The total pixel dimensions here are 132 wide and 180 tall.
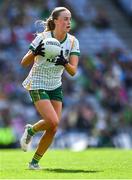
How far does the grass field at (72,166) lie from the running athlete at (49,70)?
557 mm

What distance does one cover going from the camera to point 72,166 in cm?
1280

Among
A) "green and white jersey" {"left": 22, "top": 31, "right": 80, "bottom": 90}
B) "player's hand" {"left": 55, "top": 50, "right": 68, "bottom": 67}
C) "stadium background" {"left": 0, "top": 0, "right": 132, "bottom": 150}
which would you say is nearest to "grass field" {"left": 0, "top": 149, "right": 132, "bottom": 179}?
"green and white jersey" {"left": 22, "top": 31, "right": 80, "bottom": 90}

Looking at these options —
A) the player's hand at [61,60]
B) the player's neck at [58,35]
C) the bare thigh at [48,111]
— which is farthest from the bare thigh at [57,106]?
the player's neck at [58,35]

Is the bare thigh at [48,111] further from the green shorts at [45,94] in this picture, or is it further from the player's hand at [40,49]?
the player's hand at [40,49]

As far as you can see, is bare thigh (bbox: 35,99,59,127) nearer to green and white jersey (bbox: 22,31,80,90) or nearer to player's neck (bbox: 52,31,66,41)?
green and white jersey (bbox: 22,31,80,90)

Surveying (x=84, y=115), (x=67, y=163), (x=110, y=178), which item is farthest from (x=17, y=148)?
(x=110, y=178)

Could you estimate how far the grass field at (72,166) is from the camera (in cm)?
1077

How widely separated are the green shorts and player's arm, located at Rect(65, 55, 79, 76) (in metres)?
0.39

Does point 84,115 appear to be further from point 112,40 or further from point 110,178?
point 110,178

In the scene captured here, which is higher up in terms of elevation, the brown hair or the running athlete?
the brown hair

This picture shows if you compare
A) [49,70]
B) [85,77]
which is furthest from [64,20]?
[85,77]

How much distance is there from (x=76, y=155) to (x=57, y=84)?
172 inches

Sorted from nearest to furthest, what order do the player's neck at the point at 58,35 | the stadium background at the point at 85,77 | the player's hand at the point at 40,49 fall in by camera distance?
the player's hand at the point at 40,49 → the player's neck at the point at 58,35 → the stadium background at the point at 85,77

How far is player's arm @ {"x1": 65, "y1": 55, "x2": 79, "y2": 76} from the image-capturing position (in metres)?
11.6
